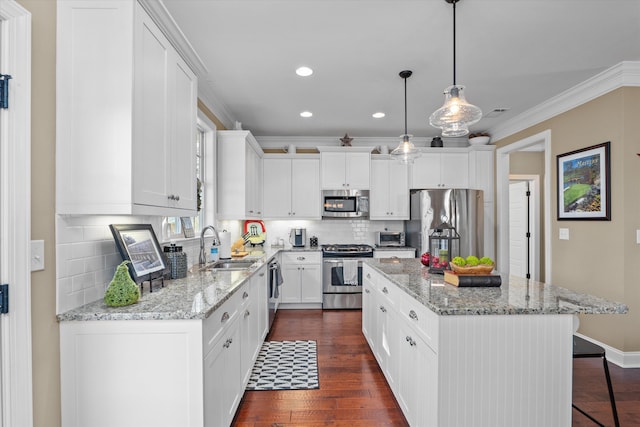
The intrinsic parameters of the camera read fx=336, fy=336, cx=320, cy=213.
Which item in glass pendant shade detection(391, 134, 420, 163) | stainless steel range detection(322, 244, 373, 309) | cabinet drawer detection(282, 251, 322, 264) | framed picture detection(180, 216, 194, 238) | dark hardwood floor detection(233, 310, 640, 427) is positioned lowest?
dark hardwood floor detection(233, 310, 640, 427)

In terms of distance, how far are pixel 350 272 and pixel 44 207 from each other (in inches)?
149

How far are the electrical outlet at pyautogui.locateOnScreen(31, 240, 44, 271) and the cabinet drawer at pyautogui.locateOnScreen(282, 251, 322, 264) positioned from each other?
11.4 feet

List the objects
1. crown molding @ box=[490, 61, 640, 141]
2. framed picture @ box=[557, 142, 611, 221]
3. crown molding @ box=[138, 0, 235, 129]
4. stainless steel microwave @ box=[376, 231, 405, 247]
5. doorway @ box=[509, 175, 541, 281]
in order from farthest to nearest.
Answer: doorway @ box=[509, 175, 541, 281]
stainless steel microwave @ box=[376, 231, 405, 247]
framed picture @ box=[557, 142, 611, 221]
crown molding @ box=[490, 61, 640, 141]
crown molding @ box=[138, 0, 235, 129]

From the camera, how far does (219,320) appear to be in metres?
1.73

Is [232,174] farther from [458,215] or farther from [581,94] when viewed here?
[581,94]

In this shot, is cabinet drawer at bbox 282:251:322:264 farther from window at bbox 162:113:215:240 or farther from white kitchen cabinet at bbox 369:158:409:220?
window at bbox 162:113:215:240

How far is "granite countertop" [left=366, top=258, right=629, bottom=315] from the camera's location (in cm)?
154

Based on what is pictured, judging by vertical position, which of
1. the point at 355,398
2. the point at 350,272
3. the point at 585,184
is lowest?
the point at 355,398

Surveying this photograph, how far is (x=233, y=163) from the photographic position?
3916mm

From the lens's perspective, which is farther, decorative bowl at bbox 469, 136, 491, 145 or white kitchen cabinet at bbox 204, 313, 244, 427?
decorative bowl at bbox 469, 136, 491, 145

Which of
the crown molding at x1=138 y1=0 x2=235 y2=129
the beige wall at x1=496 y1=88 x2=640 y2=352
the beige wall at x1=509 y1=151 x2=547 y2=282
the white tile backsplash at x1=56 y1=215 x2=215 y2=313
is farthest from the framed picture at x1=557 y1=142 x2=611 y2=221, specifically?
the white tile backsplash at x1=56 y1=215 x2=215 y2=313

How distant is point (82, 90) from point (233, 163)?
2397 millimetres

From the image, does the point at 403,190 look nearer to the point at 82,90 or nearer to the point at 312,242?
the point at 312,242

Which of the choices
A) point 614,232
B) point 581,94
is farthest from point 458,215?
point 581,94
